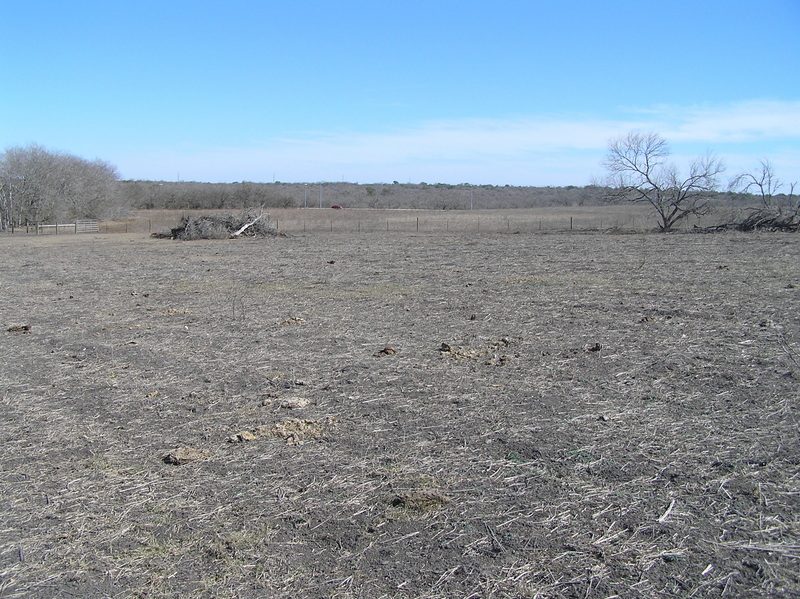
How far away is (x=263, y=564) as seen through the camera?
354cm

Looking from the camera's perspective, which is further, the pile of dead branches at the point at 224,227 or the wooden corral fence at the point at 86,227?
the wooden corral fence at the point at 86,227

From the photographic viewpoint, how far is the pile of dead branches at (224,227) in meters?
35.5

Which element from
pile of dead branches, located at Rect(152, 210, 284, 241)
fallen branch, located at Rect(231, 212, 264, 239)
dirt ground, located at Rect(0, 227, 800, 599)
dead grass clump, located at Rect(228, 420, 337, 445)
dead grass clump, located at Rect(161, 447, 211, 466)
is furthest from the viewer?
fallen branch, located at Rect(231, 212, 264, 239)

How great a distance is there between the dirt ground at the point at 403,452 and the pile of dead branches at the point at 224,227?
2444 centimetres

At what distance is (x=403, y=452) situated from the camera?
16.6 feet

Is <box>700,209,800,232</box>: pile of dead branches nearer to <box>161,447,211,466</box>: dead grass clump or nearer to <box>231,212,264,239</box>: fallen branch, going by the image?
<box>231,212,264,239</box>: fallen branch

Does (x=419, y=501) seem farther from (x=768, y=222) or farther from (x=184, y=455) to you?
(x=768, y=222)

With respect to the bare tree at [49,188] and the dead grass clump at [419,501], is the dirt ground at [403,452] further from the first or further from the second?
the bare tree at [49,188]

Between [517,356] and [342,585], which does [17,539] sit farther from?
[517,356]

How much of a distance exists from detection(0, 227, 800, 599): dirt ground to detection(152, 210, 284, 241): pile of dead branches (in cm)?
A: 2444

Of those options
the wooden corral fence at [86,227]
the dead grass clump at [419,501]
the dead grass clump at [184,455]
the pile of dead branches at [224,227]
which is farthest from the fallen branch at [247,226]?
the dead grass clump at [419,501]

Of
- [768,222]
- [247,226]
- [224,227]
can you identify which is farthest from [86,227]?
[768,222]

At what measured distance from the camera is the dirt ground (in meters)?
3.50

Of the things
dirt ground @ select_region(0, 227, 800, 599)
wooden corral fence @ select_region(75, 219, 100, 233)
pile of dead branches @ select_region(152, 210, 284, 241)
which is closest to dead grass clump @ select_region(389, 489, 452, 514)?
dirt ground @ select_region(0, 227, 800, 599)
